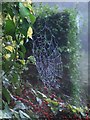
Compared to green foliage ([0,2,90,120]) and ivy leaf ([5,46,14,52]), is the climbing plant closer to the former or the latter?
green foliage ([0,2,90,120])

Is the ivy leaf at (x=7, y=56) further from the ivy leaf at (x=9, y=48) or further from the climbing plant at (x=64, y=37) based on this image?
the climbing plant at (x=64, y=37)

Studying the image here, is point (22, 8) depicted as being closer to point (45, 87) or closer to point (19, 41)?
point (19, 41)

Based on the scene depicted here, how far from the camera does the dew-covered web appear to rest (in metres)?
1.42

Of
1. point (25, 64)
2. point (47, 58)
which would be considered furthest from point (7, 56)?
point (47, 58)

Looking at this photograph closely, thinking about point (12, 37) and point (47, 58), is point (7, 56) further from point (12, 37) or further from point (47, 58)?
point (47, 58)

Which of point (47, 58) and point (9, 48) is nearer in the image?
point (9, 48)

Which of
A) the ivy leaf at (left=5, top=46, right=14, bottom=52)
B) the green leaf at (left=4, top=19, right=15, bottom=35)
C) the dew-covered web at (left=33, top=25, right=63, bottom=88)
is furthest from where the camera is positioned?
the dew-covered web at (left=33, top=25, right=63, bottom=88)

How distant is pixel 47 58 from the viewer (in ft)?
4.70

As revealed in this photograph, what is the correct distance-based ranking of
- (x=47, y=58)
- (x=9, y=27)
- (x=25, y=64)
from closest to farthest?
(x=9, y=27)
(x=25, y=64)
(x=47, y=58)

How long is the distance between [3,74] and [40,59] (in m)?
0.55

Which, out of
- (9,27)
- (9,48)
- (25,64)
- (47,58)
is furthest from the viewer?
(47,58)

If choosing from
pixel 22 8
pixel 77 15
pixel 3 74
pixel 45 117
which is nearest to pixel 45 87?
pixel 45 117

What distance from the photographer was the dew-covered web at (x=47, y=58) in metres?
1.42

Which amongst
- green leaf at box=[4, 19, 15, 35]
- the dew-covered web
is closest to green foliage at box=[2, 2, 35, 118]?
green leaf at box=[4, 19, 15, 35]
